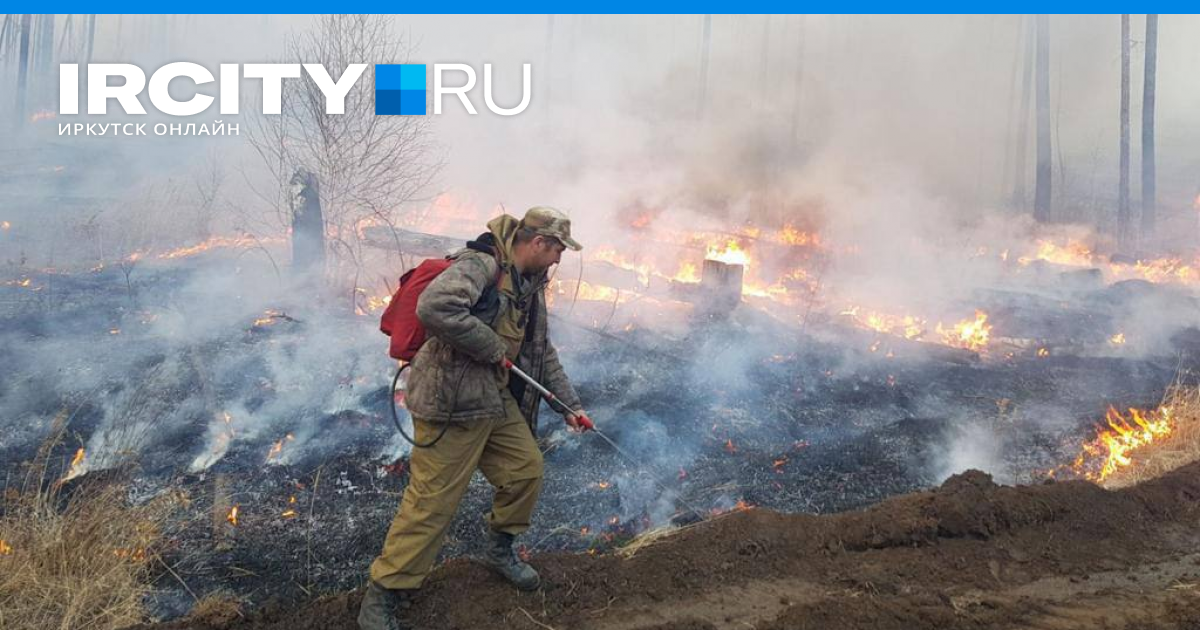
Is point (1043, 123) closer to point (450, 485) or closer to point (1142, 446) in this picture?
point (1142, 446)

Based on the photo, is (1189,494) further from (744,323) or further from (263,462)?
(263,462)

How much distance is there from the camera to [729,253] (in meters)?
13.0

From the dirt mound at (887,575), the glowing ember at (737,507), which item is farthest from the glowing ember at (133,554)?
the glowing ember at (737,507)

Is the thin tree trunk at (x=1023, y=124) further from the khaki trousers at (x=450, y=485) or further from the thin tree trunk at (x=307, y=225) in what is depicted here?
the khaki trousers at (x=450, y=485)

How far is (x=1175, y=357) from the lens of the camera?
31.0ft

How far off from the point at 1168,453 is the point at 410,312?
20.6 feet

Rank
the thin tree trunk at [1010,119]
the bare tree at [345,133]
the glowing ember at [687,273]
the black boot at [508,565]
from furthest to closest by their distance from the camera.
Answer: the thin tree trunk at [1010,119] → the glowing ember at [687,273] → the bare tree at [345,133] → the black boot at [508,565]

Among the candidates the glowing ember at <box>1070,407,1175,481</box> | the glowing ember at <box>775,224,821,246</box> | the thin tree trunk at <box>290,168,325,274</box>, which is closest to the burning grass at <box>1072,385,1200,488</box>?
the glowing ember at <box>1070,407,1175,481</box>

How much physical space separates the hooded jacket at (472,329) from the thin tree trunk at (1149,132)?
22.9m

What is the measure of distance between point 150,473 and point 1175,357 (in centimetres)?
1214

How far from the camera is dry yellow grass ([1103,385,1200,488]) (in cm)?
550

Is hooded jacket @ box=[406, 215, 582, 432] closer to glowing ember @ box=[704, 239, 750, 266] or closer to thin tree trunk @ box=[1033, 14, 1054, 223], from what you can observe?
glowing ember @ box=[704, 239, 750, 266]

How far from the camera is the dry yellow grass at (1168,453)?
5500mm

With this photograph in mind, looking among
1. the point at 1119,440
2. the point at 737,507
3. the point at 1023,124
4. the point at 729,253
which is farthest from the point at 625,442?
the point at 1023,124
